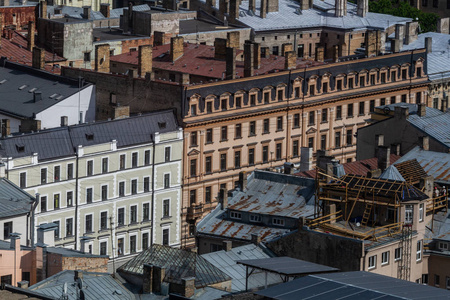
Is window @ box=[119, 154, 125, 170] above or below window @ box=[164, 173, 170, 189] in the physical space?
above

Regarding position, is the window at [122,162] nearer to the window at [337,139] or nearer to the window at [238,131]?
the window at [238,131]

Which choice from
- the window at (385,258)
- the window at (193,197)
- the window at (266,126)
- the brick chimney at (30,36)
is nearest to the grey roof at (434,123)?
the window at (266,126)

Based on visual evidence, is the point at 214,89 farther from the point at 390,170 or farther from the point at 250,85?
the point at 390,170

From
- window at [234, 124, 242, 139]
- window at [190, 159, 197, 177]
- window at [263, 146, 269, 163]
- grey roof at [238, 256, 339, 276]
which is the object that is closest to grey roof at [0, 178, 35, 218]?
grey roof at [238, 256, 339, 276]

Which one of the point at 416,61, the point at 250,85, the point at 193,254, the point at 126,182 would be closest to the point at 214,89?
the point at 250,85

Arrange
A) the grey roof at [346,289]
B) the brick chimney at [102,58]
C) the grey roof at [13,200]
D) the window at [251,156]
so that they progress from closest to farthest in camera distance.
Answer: the grey roof at [346,289] → the grey roof at [13,200] → the window at [251,156] → the brick chimney at [102,58]

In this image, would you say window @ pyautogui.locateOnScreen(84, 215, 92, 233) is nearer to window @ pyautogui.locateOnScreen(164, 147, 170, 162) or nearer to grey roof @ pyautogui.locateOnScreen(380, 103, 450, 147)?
window @ pyautogui.locateOnScreen(164, 147, 170, 162)

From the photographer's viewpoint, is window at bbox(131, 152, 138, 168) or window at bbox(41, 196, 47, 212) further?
window at bbox(131, 152, 138, 168)

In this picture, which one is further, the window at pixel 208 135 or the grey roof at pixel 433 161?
the window at pixel 208 135
